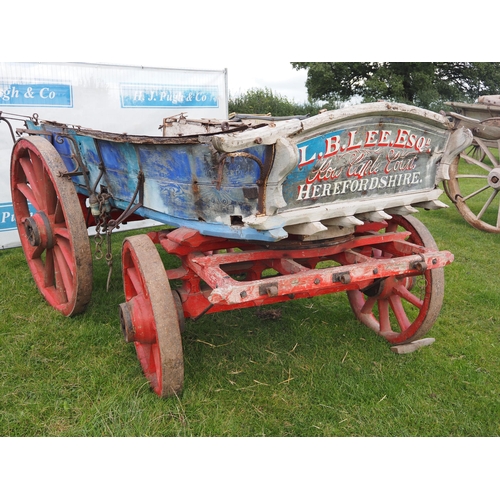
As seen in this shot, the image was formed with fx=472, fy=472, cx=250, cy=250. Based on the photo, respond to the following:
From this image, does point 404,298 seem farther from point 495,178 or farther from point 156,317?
point 495,178

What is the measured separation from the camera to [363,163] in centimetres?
234

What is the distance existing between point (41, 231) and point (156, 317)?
162cm

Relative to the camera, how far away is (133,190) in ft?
9.16

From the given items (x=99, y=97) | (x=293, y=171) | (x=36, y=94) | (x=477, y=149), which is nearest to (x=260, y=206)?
(x=293, y=171)

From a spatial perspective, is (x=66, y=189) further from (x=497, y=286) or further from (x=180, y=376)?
(x=497, y=286)

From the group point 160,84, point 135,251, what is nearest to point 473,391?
point 135,251

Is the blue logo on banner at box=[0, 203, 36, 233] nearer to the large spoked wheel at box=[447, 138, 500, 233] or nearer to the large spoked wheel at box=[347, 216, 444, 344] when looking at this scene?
the large spoked wheel at box=[347, 216, 444, 344]

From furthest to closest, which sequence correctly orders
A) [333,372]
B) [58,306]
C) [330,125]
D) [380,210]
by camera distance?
[58,306]
[333,372]
[380,210]
[330,125]

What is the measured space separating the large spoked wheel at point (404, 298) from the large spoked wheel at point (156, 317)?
4.86ft

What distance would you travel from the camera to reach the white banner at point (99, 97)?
5336 millimetres

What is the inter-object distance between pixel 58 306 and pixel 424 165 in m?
2.77

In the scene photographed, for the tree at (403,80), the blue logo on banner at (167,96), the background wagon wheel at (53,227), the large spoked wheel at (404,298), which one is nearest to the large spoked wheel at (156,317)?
the background wagon wheel at (53,227)

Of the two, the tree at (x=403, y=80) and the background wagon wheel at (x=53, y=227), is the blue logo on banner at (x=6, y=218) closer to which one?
the background wagon wheel at (x=53, y=227)

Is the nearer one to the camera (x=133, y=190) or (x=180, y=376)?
(x=180, y=376)
